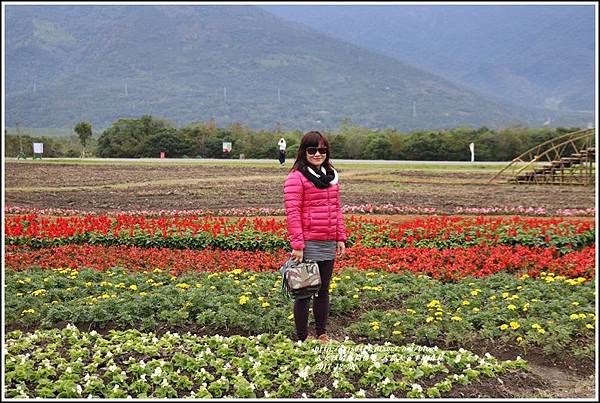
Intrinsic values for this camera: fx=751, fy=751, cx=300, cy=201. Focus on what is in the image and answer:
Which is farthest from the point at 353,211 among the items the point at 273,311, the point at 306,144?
the point at 306,144

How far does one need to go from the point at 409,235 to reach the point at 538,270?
2.61 metres

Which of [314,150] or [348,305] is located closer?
[314,150]

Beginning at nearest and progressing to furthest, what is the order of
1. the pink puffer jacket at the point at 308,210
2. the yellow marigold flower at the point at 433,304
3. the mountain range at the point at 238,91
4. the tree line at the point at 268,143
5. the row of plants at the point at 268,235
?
the pink puffer jacket at the point at 308,210 < the yellow marigold flower at the point at 433,304 < the row of plants at the point at 268,235 < the tree line at the point at 268,143 < the mountain range at the point at 238,91

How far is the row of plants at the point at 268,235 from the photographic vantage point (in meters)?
11.0

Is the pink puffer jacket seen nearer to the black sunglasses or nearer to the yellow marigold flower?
the black sunglasses

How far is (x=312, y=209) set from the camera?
6000 mm

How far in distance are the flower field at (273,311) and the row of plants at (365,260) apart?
0.03 m

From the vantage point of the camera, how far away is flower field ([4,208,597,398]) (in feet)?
16.9

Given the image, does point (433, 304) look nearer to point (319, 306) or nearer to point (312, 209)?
point (319, 306)

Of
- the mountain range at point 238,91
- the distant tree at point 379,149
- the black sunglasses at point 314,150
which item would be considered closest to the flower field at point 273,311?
the black sunglasses at point 314,150

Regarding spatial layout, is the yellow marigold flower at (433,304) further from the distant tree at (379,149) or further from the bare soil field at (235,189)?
the distant tree at (379,149)

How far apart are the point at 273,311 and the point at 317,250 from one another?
1.06 metres

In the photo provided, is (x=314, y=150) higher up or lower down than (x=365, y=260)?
higher up

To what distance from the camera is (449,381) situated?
5.13 meters
